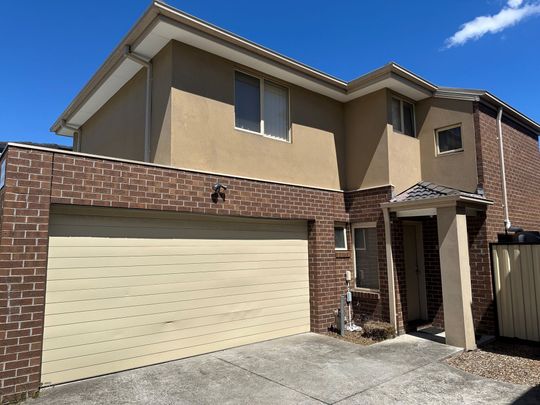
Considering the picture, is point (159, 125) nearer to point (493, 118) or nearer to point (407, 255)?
point (407, 255)

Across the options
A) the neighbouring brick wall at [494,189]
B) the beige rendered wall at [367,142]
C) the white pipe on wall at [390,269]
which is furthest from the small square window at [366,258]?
the neighbouring brick wall at [494,189]

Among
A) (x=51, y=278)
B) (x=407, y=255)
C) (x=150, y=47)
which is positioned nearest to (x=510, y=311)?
(x=407, y=255)

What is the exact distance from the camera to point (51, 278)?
5590 mm

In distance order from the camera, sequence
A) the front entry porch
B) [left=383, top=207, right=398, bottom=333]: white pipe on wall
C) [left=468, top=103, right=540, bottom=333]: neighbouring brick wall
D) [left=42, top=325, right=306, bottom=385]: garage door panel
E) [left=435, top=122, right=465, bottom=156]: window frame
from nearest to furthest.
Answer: [left=42, top=325, right=306, bottom=385]: garage door panel < the front entry porch < [left=468, top=103, right=540, bottom=333]: neighbouring brick wall < [left=383, top=207, right=398, bottom=333]: white pipe on wall < [left=435, top=122, right=465, bottom=156]: window frame

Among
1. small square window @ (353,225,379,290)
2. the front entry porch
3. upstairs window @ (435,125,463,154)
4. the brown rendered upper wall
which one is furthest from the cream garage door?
upstairs window @ (435,125,463,154)

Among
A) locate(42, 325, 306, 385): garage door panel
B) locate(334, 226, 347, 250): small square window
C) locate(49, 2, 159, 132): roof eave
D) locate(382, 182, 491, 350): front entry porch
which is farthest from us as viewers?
locate(334, 226, 347, 250): small square window

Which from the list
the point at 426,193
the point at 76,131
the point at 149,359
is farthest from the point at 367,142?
the point at 76,131

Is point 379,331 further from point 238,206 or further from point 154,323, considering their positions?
point 154,323

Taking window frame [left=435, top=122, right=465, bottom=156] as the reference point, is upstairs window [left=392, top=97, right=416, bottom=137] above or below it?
above

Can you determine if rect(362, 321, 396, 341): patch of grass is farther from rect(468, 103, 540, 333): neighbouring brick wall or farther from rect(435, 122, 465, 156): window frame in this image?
rect(435, 122, 465, 156): window frame

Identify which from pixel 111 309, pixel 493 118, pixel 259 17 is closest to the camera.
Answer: pixel 111 309

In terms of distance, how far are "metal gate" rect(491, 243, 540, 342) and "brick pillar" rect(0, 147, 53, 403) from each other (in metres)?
8.70

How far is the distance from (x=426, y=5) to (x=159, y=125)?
6.94 m

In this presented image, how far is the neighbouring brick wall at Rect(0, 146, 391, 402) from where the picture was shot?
5.07 m
